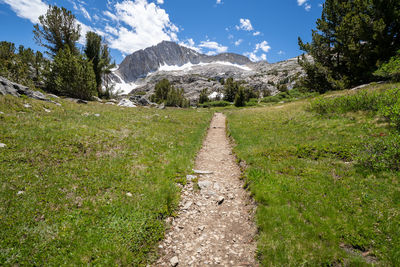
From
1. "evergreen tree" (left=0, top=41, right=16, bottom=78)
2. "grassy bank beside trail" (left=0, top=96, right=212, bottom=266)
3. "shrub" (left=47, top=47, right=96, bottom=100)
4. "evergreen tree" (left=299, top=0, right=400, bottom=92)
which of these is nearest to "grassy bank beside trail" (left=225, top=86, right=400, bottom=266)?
"grassy bank beside trail" (left=0, top=96, right=212, bottom=266)

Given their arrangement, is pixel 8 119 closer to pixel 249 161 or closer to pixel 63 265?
pixel 63 265

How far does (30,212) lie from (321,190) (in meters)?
11.8

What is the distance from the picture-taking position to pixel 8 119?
38.9 ft

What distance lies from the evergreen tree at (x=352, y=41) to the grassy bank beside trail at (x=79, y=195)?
127 feet

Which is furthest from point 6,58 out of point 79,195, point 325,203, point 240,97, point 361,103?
point 240,97

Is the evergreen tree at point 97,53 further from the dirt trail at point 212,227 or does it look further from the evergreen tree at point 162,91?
the dirt trail at point 212,227

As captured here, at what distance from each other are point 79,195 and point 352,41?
4575 centimetres

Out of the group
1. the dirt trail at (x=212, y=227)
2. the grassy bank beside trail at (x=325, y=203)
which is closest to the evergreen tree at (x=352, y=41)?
the grassy bank beside trail at (x=325, y=203)

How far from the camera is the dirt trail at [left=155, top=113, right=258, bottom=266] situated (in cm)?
543

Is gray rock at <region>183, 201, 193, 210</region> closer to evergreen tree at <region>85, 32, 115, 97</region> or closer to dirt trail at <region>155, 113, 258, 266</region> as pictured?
dirt trail at <region>155, 113, 258, 266</region>

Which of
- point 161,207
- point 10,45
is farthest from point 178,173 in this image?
point 10,45

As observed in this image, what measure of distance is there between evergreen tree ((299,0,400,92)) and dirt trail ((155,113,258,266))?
36549mm

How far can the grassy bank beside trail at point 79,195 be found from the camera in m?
4.87

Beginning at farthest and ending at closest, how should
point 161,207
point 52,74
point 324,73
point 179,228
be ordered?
point 324,73
point 52,74
point 161,207
point 179,228
